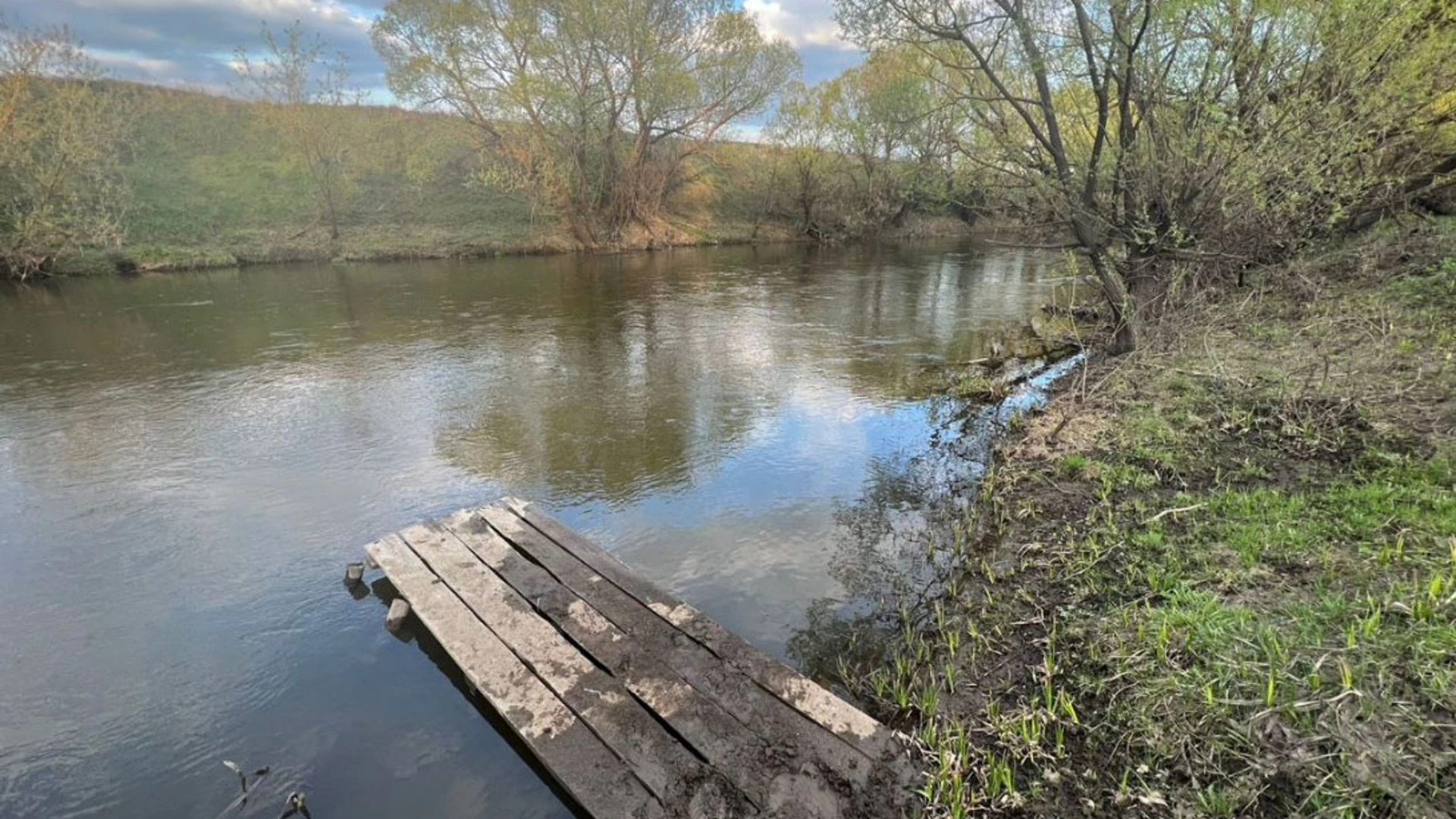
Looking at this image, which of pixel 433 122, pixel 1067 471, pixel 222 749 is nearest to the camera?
pixel 222 749

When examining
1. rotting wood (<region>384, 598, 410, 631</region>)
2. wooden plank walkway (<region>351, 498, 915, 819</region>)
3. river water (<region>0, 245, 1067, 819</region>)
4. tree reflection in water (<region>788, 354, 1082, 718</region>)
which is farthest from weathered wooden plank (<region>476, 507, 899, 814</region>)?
rotting wood (<region>384, 598, 410, 631</region>)

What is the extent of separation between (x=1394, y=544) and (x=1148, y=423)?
270 cm

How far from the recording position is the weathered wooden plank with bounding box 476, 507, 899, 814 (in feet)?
10.1

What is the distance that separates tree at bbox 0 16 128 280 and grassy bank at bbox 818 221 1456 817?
27982mm

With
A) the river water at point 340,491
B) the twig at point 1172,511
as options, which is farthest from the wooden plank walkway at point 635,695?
the twig at point 1172,511

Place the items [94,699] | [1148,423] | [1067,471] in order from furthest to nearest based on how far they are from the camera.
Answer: [1148,423]
[1067,471]
[94,699]

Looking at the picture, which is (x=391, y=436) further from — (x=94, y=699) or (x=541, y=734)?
(x=541, y=734)

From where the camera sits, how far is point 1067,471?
5957mm

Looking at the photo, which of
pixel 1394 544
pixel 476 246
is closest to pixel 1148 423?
pixel 1394 544

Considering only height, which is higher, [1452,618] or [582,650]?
[1452,618]

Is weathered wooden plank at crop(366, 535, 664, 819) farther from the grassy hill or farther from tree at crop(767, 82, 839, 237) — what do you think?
tree at crop(767, 82, 839, 237)

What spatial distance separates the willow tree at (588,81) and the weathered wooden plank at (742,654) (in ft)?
86.4

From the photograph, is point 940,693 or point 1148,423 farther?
point 1148,423

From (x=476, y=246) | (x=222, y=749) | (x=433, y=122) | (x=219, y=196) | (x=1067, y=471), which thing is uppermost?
(x=433, y=122)
